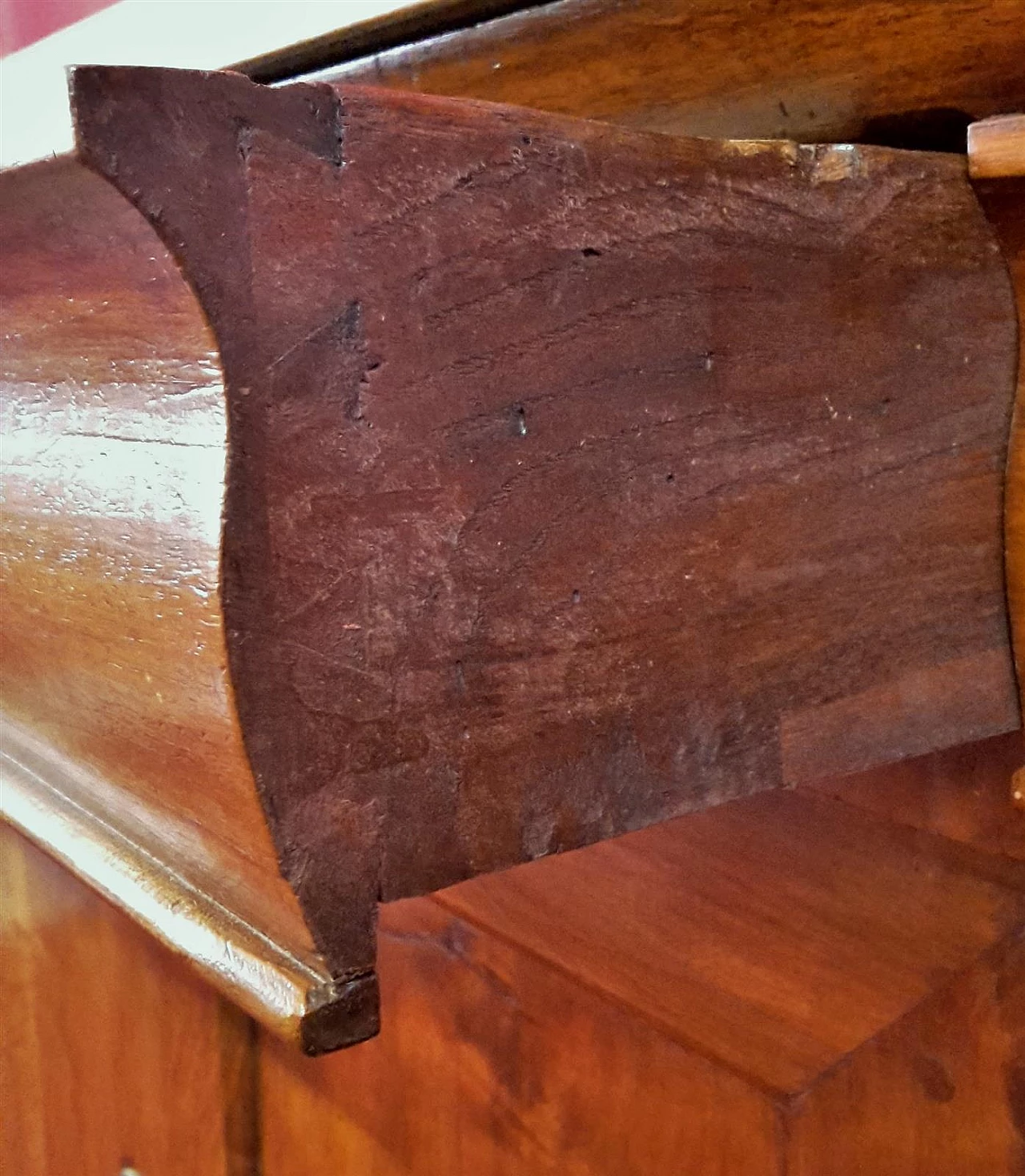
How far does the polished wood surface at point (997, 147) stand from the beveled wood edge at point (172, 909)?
362 millimetres

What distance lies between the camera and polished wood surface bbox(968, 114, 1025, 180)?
0.41 meters

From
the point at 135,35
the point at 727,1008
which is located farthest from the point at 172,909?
the point at 135,35

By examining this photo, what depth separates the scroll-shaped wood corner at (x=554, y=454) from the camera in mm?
303

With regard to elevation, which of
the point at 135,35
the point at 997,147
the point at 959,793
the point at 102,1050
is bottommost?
the point at 102,1050

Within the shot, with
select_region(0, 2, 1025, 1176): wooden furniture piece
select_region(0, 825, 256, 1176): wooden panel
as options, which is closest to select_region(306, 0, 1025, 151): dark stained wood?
select_region(0, 2, 1025, 1176): wooden furniture piece

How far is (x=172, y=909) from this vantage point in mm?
395

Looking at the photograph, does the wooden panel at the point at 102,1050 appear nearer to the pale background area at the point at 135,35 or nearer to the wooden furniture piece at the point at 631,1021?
the wooden furniture piece at the point at 631,1021

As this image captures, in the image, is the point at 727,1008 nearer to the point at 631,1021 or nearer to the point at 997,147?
the point at 631,1021

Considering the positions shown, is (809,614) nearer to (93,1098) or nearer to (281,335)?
(281,335)

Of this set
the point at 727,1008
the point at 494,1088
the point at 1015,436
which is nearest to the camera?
the point at 1015,436

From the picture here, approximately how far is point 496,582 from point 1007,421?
257 mm

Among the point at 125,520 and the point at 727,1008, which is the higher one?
the point at 125,520

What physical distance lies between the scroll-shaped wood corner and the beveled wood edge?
0.6 inches

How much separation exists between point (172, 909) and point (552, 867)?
1.25 ft
